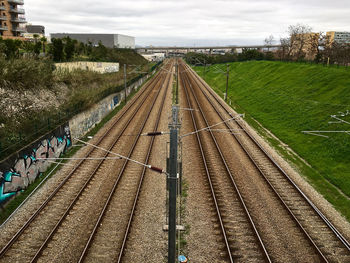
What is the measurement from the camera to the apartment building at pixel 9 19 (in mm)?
72750

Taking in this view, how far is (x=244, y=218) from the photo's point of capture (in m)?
16.3

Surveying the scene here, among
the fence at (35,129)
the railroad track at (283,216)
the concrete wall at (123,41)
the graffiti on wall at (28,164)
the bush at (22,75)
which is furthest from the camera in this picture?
the concrete wall at (123,41)

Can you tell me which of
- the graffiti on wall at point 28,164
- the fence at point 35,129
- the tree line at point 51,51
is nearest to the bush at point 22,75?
the tree line at point 51,51

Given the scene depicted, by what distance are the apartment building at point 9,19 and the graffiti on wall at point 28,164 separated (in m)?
63.4

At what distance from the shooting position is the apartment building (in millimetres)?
72750

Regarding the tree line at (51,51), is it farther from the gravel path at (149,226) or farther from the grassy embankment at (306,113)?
the grassy embankment at (306,113)

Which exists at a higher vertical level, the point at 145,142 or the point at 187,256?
the point at 145,142

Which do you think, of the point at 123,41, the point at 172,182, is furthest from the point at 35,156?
the point at 123,41

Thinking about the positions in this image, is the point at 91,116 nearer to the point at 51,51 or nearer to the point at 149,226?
the point at 149,226

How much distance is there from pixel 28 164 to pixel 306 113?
33.4 meters

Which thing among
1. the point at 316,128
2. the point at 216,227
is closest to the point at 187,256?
the point at 216,227

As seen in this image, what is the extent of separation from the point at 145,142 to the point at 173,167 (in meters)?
19.9

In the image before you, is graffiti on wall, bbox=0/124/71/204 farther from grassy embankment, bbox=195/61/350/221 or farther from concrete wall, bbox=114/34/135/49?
concrete wall, bbox=114/34/135/49

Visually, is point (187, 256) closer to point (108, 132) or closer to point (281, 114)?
point (108, 132)
